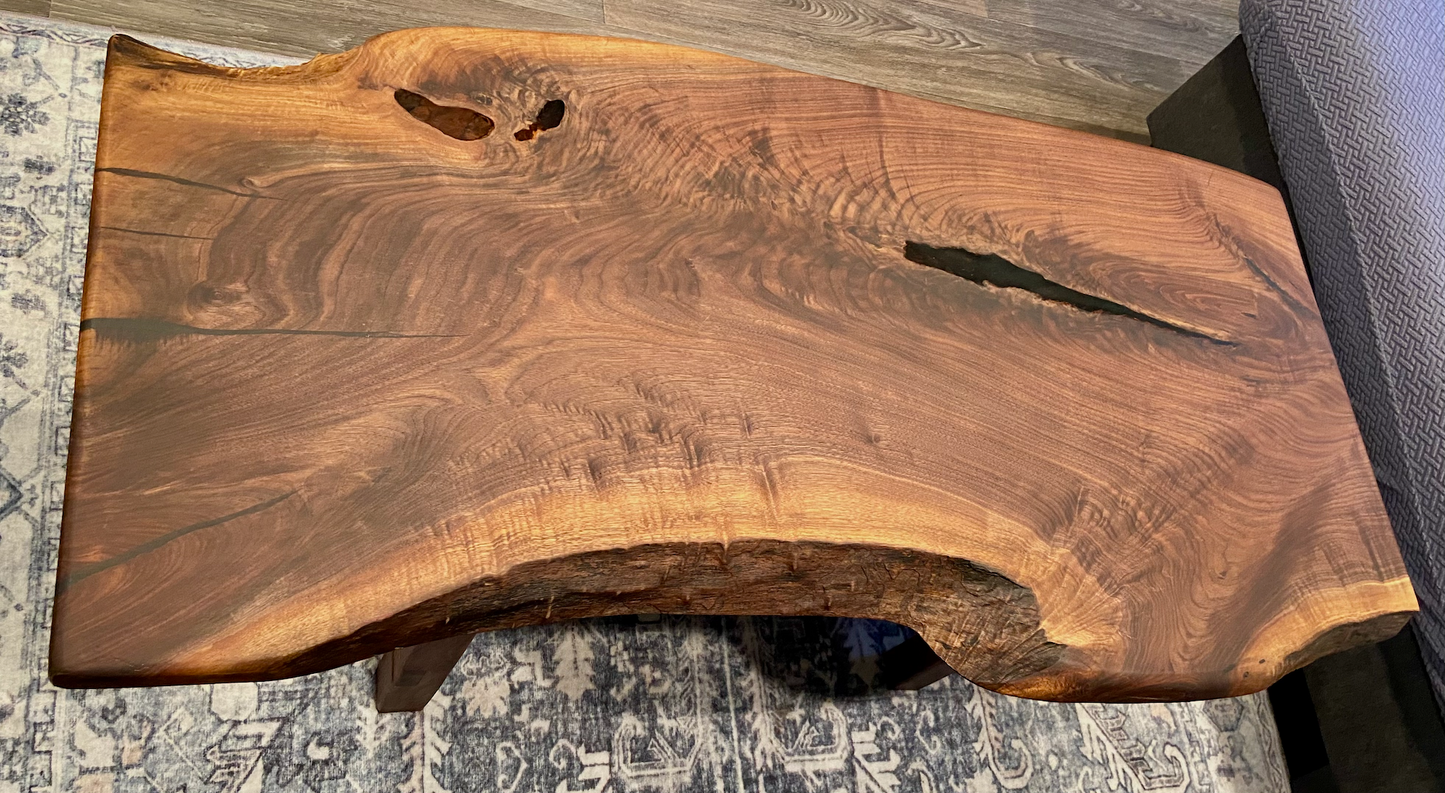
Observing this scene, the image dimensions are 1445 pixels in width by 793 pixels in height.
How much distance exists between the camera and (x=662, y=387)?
842 millimetres

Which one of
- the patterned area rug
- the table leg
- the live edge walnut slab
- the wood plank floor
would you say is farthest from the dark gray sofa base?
the table leg

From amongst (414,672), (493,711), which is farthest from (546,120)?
(493,711)

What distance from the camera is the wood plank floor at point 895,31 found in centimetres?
168

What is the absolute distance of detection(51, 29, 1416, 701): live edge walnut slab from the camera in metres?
0.73

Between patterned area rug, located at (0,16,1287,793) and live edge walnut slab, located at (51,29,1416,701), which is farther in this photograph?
patterned area rug, located at (0,16,1287,793)

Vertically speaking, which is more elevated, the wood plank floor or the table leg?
the wood plank floor

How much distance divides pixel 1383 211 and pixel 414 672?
61.5 inches

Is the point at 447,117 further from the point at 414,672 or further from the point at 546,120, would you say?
the point at 414,672

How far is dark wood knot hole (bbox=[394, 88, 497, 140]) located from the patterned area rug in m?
0.75

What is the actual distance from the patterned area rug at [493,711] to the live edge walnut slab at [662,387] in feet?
1.79

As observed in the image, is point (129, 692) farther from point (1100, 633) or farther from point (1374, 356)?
point (1374, 356)

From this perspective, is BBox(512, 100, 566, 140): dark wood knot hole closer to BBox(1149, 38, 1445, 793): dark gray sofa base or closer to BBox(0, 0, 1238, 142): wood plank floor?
BBox(0, 0, 1238, 142): wood plank floor

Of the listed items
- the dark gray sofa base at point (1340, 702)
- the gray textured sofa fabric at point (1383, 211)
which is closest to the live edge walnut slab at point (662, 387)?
the gray textured sofa fabric at point (1383, 211)

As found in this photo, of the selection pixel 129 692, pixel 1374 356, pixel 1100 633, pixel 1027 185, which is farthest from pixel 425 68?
pixel 1374 356
